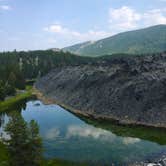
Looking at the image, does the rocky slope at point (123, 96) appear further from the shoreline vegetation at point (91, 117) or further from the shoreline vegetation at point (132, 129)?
the shoreline vegetation at point (132, 129)

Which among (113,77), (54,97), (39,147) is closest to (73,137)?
(39,147)

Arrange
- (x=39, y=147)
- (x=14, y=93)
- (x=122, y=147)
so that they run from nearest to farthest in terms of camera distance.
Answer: (x=39, y=147), (x=122, y=147), (x=14, y=93)

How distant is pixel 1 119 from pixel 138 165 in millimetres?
55637

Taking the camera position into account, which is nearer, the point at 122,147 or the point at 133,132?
the point at 122,147

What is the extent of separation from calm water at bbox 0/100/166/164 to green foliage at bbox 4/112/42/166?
15582 millimetres

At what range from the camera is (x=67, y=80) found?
456 ft

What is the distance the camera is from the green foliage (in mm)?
39750

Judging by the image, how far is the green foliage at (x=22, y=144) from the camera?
130 feet

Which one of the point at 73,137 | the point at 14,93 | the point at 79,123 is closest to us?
the point at 73,137

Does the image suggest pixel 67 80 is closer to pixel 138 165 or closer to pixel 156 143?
pixel 156 143

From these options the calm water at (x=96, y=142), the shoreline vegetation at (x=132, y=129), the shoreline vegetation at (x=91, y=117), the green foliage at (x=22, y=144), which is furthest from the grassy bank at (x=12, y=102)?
the green foliage at (x=22, y=144)

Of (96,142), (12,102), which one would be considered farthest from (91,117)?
(12,102)

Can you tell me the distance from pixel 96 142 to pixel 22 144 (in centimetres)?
2808

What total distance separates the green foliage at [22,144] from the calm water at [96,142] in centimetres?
1558
